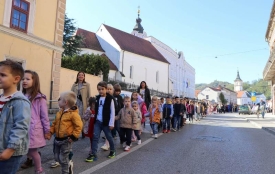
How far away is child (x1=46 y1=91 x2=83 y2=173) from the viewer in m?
3.93

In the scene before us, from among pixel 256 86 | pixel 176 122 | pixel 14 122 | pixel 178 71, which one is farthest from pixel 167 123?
pixel 256 86

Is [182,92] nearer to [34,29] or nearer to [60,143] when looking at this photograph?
[34,29]

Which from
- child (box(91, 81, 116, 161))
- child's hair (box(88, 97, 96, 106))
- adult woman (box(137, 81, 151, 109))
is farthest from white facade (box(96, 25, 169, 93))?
child (box(91, 81, 116, 161))

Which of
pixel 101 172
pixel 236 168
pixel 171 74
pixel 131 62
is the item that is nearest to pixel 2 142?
pixel 101 172

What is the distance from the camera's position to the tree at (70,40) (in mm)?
31453

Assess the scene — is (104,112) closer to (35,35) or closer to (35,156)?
(35,156)

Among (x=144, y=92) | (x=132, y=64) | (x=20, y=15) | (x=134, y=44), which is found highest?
(x=134, y=44)

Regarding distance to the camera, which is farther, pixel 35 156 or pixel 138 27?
pixel 138 27

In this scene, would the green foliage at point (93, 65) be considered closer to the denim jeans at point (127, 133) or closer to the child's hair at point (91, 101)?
the child's hair at point (91, 101)

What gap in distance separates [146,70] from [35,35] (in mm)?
39319

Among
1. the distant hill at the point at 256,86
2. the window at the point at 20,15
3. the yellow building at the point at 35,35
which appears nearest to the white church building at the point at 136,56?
the yellow building at the point at 35,35

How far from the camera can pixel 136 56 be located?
49031mm

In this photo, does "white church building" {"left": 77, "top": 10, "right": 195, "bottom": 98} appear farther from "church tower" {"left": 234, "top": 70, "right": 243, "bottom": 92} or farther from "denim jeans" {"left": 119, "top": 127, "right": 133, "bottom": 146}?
"church tower" {"left": 234, "top": 70, "right": 243, "bottom": 92}

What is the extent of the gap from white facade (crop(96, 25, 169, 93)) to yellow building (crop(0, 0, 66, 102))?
27.0 meters
